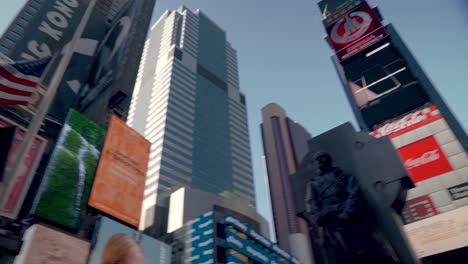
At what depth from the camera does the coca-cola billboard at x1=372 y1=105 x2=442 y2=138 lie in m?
40.3

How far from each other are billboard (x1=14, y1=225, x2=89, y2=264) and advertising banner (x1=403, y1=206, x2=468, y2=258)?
28.8 meters

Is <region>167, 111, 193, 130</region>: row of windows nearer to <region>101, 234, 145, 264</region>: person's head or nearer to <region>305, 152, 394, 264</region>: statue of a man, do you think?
<region>101, 234, 145, 264</region>: person's head

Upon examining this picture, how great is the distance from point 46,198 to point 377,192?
1868 centimetres

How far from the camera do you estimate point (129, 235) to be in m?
36.0

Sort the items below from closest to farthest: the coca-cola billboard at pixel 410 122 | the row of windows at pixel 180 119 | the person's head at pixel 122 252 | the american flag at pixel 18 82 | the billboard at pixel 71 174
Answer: the american flag at pixel 18 82 < the person's head at pixel 122 252 < the billboard at pixel 71 174 < the coca-cola billboard at pixel 410 122 < the row of windows at pixel 180 119

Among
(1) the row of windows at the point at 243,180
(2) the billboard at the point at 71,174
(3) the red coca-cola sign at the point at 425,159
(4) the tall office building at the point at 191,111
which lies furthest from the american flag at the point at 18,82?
(1) the row of windows at the point at 243,180

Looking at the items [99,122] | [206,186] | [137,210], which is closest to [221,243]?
[137,210]

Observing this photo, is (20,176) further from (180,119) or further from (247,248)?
(180,119)

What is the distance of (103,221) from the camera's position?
33.7m

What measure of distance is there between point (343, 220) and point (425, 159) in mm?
37787

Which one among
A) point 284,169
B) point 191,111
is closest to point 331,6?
point 284,169

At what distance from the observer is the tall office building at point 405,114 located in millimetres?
35031

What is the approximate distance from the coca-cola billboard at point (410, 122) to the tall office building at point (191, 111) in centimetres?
5913

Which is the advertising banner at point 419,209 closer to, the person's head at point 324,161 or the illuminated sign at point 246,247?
the illuminated sign at point 246,247
